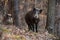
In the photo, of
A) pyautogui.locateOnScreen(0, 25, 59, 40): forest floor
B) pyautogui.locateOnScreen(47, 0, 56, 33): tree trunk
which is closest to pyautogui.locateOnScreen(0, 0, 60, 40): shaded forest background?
pyautogui.locateOnScreen(47, 0, 56, 33): tree trunk

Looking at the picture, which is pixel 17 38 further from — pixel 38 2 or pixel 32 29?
pixel 38 2

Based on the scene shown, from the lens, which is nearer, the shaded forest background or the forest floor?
the forest floor

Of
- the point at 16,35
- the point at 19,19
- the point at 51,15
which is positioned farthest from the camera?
the point at 19,19

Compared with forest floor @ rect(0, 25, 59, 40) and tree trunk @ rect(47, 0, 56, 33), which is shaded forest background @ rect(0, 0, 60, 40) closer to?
tree trunk @ rect(47, 0, 56, 33)

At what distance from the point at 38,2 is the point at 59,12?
5052 millimetres

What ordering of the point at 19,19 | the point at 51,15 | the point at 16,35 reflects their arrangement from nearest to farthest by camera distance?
the point at 16,35 < the point at 51,15 < the point at 19,19

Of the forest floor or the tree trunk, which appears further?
the tree trunk

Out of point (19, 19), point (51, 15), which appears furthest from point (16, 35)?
point (19, 19)

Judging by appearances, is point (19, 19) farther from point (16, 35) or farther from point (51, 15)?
point (16, 35)

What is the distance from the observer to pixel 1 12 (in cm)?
1853

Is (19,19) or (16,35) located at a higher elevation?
(16,35)

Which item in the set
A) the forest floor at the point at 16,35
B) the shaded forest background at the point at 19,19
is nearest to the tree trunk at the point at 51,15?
the shaded forest background at the point at 19,19

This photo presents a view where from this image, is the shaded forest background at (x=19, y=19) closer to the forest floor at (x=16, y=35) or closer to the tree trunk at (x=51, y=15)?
the tree trunk at (x=51, y=15)

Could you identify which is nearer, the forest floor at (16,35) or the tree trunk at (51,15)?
the forest floor at (16,35)
